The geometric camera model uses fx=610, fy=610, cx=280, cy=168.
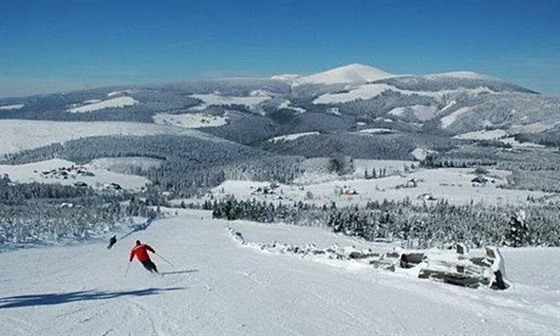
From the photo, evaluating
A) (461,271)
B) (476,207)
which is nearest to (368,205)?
(476,207)

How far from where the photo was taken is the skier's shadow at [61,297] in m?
16.6

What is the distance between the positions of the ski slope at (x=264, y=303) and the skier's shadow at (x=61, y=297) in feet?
0.10

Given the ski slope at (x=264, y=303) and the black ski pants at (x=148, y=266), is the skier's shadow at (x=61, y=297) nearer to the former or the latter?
the ski slope at (x=264, y=303)

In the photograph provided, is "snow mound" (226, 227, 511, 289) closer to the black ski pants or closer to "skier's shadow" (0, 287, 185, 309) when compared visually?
the black ski pants

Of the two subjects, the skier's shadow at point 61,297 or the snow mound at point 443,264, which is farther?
the snow mound at point 443,264

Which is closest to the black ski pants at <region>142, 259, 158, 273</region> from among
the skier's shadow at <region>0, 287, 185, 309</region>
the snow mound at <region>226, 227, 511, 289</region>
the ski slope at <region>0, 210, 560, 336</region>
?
the ski slope at <region>0, 210, 560, 336</region>

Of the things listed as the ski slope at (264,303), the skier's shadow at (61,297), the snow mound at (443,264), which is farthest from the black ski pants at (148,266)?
the snow mound at (443,264)

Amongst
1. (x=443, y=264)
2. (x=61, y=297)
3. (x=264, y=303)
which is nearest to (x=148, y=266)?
(x=61, y=297)

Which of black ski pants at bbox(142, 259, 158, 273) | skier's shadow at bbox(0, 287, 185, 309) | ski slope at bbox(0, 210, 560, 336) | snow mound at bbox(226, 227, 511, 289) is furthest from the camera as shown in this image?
black ski pants at bbox(142, 259, 158, 273)

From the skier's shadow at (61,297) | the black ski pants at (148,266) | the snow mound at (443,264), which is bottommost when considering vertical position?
the black ski pants at (148,266)

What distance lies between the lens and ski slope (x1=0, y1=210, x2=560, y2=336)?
44.8ft

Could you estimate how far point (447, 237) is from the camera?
99562mm

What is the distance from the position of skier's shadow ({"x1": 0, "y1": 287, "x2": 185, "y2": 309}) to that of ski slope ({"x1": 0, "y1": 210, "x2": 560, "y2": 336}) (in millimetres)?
29

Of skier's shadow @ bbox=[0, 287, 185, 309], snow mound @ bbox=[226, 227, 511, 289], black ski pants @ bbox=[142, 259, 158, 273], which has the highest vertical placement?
skier's shadow @ bbox=[0, 287, 185, 309]
